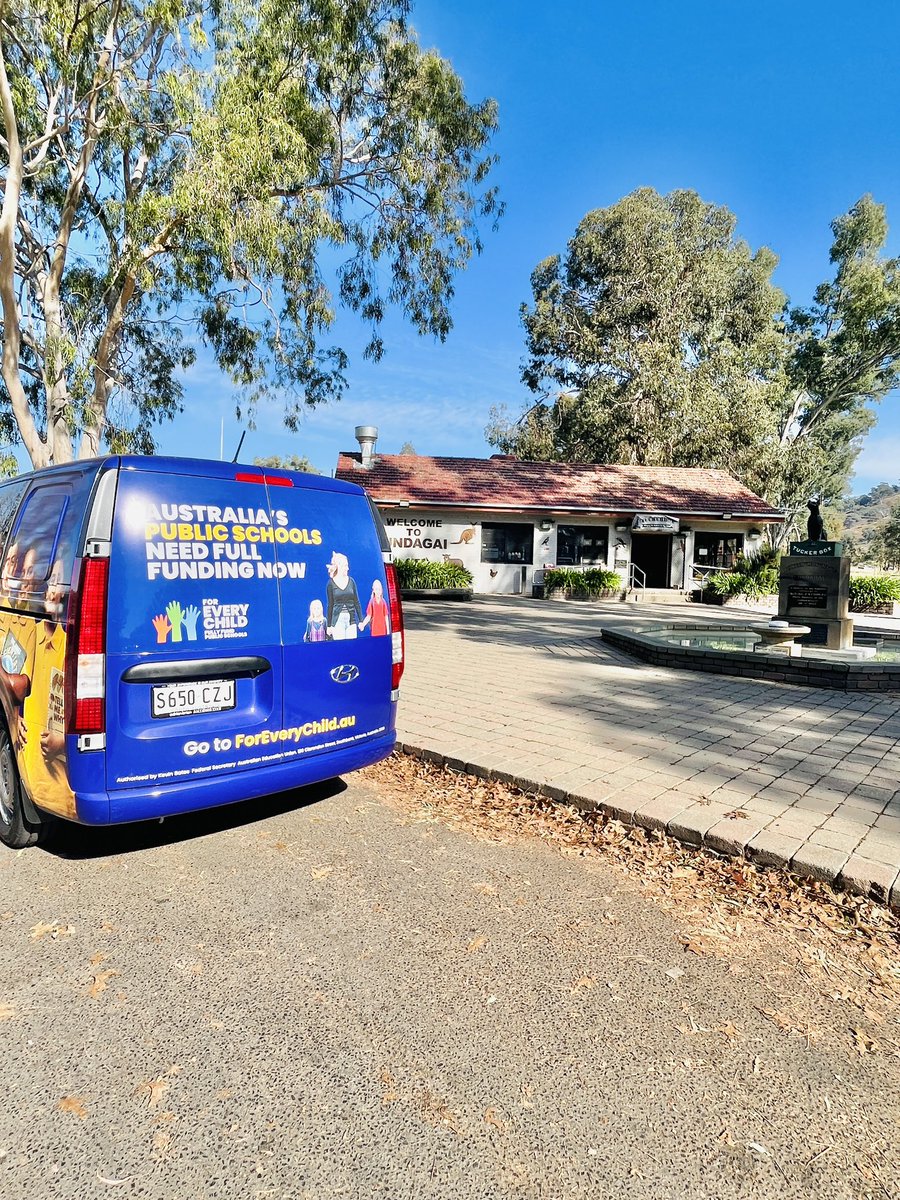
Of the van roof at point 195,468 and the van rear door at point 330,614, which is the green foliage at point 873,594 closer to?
the van rear door at point 330,614

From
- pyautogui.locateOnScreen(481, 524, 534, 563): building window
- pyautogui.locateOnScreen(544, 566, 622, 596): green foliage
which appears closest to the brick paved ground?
pyautogui.locateOnScreen(544, 566, 622, 596): green foliage

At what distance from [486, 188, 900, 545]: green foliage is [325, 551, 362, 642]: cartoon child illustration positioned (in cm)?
2812

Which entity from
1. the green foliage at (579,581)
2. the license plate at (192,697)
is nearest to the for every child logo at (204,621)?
the license plate at (192,697)

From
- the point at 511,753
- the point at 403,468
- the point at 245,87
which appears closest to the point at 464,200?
the point at 245,87

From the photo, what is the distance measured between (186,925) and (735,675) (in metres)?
7.72

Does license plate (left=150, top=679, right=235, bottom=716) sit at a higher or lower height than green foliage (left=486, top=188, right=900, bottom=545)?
lower

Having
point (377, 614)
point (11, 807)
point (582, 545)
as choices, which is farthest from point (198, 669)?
point (582, 545)

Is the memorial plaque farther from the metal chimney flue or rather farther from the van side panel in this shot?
the metal chimney flue

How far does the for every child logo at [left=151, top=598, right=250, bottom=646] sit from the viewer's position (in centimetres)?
306

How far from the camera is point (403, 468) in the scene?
25.3 metres

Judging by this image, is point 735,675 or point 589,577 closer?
point 735,675

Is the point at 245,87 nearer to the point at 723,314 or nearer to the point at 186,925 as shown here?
the point at 186,925

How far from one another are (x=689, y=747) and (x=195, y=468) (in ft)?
14.0

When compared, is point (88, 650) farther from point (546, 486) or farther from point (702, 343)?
point (702, 343)
